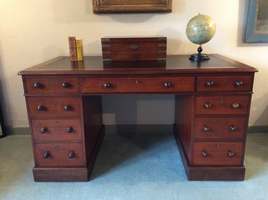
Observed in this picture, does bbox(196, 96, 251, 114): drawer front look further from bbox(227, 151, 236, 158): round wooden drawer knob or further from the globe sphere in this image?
the globe sphere

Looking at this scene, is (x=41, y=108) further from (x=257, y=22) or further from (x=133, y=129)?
(x=257, y=22)

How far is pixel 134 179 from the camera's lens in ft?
5.74

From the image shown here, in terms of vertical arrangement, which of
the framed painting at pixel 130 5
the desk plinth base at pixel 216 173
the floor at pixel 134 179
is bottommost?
the floor at pixel 134 179

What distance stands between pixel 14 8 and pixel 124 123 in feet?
4.90

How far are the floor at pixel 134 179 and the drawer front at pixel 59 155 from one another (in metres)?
0.15

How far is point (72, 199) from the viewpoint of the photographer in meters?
1.55

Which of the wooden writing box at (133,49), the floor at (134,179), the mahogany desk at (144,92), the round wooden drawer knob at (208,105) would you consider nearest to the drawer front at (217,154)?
the mahogany desk at (144,92)

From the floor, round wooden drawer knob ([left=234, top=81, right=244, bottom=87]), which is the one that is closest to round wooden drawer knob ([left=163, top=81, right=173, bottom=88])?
round wooden drawer knob ([left=234, top=81, right=244, bottom=87])

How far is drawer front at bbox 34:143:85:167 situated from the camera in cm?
169

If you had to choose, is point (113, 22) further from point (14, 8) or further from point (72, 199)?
point (72, 199)

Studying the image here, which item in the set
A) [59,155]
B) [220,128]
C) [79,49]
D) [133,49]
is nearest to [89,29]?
[79,49]

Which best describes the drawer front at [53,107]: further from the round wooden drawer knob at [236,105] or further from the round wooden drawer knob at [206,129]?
the round wooden drawer knob at [236,105]

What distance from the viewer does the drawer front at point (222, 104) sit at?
5.18 feet

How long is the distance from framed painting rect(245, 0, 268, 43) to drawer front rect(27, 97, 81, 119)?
1651 millimetres
